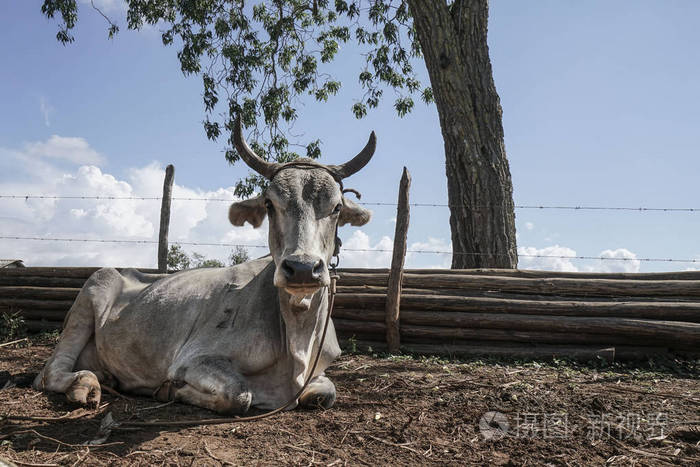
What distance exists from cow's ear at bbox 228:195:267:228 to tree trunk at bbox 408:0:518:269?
453cm

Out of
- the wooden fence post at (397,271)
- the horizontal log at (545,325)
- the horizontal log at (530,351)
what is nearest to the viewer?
the horizontal log at (545,325)

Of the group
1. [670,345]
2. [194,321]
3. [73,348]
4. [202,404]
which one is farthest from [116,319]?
[670,345]

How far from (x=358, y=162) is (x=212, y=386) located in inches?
79.0

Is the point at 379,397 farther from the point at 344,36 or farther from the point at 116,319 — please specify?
the point at 344,36

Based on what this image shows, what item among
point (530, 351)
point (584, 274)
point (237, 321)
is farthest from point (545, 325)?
point (237, 321)

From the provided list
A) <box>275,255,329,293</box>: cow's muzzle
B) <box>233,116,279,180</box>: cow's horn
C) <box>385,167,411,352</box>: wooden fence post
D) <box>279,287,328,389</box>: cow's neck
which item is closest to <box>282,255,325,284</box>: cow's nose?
<box>275,255,329,293</box>: cow's muzzle

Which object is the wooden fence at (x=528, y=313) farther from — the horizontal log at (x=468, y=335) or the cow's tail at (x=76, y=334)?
the cow's tail at (x=76, y=334)

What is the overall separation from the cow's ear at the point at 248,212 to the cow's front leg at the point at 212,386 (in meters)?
1.09

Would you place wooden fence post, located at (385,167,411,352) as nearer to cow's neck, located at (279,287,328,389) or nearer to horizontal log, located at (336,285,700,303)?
horizontal log, located at (336,285,700,303)

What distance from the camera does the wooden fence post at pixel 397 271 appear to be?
21.6 feet

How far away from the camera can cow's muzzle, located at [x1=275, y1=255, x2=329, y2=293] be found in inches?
124

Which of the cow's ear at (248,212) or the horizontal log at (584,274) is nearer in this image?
the cow's ear at (248,212)

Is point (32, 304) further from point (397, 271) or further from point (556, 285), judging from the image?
point (556, 285)

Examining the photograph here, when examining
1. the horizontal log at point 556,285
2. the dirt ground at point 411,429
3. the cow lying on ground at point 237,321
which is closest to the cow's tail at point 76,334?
the cow lying on ground at point 237,321
